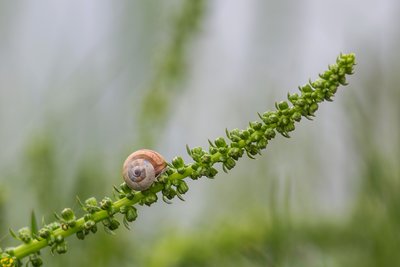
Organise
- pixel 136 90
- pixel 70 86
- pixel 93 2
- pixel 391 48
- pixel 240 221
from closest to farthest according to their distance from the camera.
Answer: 1. pixel 240 221
2. pixel 391 48
3. pixel 70 86
4. pixel 136 90
5. pixel 93 2

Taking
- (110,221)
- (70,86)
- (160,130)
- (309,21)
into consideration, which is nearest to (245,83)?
(309,21)

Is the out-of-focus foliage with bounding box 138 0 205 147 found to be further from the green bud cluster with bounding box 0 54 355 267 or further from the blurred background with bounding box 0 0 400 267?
the green bud cluster with bounding box 0 54 355 267

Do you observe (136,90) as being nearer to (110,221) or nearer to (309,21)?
(309,21)

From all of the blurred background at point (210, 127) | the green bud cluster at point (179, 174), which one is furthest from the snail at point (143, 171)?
the blurred background at point (210, 127)

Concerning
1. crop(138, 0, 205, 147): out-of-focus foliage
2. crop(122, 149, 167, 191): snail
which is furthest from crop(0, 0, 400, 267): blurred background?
crop(122, 149, 167, 191): snail

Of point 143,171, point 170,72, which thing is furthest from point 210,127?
point 143,171

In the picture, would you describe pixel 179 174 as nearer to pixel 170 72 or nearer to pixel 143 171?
pixel 143 171

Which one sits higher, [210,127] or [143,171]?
[210,127]
